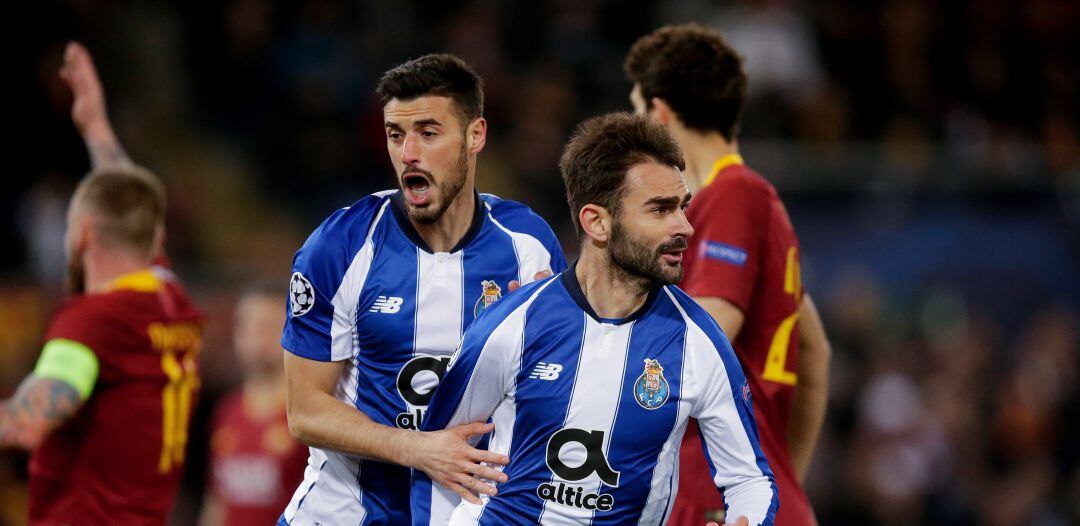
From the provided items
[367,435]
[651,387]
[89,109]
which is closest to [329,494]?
[367,435]

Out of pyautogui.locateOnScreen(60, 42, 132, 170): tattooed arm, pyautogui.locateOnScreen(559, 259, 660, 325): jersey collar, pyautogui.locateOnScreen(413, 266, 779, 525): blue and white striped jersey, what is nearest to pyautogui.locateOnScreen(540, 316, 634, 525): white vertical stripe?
pyautogui.locateOnScreen(413, 266, 779, 525): blue and white striped jersey

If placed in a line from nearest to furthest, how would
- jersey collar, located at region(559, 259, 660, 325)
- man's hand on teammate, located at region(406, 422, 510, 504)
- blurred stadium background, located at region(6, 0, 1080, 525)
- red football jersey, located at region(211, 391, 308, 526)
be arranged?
1. man's hand on teammate, located at region(406, 422, 510, 504)
2. jersey collar, located at region(559, 259, 660, 325)
3. red football jersey, located at region(211, 391, 308, 526)
4. blurred stadium background, located at region(6, 0, 1080, 525)

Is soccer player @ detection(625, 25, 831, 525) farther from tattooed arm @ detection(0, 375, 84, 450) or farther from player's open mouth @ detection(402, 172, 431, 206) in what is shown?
tattooed arm @ detection(0, 375, 84, 450)

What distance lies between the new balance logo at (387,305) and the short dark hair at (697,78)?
1395 mm

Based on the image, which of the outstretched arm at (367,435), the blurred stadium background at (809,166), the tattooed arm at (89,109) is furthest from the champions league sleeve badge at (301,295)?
the blurred stadium background at (809,166)

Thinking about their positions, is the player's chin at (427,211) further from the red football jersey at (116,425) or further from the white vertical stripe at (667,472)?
the red football jersey at (116,425)

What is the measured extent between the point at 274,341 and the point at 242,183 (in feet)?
17.1

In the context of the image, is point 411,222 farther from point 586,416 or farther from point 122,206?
point 122,206

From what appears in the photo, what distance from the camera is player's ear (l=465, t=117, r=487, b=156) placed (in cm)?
467

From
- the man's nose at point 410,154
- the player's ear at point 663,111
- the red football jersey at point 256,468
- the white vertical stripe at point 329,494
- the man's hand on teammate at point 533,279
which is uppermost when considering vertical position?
the player's ear at point 663,111

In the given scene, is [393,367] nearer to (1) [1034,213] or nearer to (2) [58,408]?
(2) [58,408]

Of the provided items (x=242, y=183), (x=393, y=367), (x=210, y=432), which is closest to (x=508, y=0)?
(x=242, y=183)

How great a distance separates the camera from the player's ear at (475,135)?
4668 millimetres

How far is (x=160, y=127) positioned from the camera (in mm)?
13000
